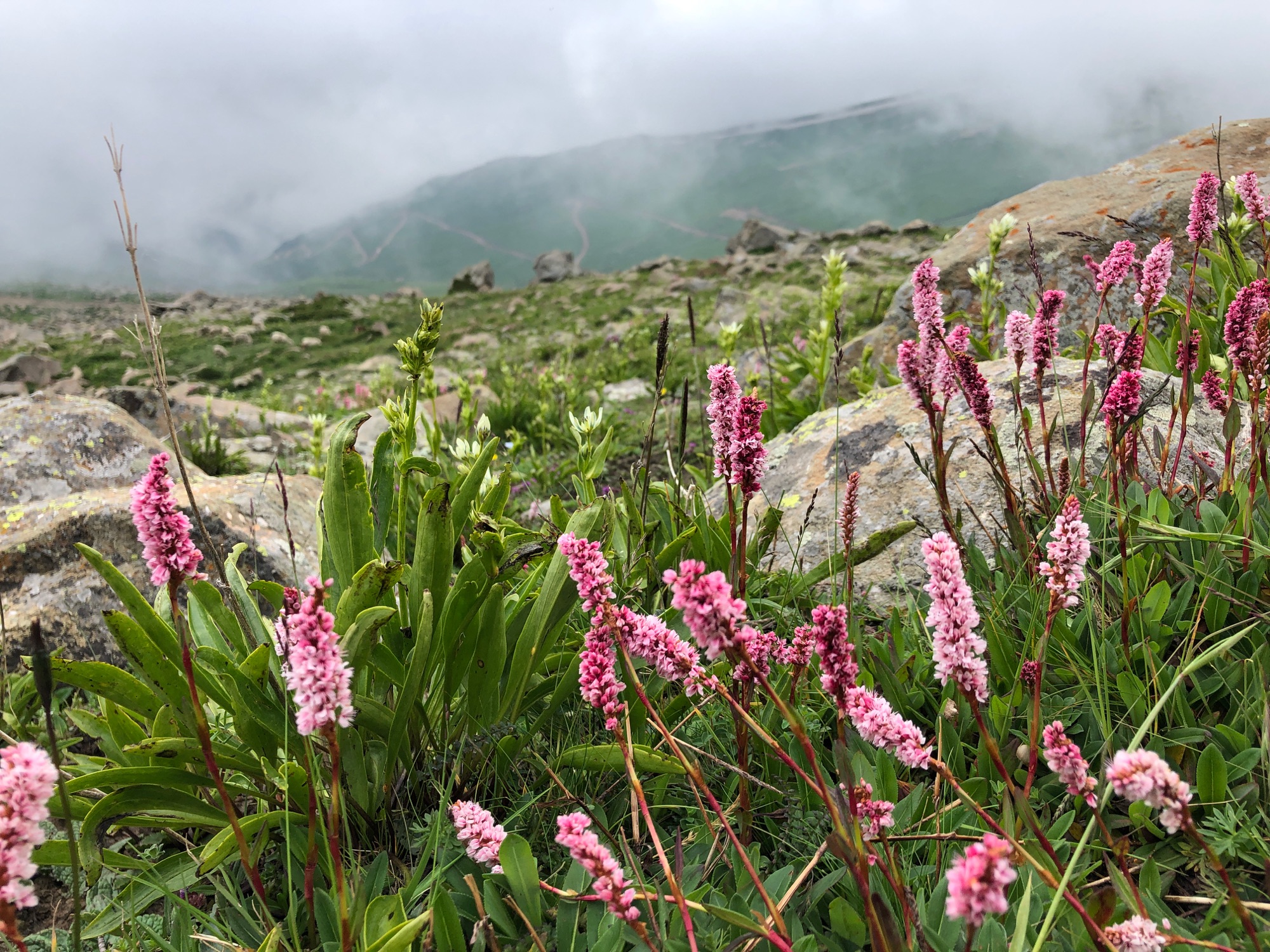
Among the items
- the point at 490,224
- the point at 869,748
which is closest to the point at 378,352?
the point at 869,748

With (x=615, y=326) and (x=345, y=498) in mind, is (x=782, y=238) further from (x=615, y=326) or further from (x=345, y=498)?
(x=345, y=498)

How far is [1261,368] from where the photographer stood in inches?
60.5

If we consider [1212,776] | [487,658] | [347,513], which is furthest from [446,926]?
[1212,776]

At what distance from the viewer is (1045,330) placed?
1.93 meters

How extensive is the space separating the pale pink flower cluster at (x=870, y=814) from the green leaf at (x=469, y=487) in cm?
123

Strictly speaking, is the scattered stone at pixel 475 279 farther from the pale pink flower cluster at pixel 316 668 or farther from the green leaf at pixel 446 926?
the pale pink flower cluster at pixel 316 668

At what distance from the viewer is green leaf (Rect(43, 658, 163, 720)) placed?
149cm

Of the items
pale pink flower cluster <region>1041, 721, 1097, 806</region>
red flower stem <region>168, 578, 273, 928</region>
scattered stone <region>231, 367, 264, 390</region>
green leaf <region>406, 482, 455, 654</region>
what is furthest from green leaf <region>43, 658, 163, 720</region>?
scattered stone <region>231, 367, 264, 390</region>

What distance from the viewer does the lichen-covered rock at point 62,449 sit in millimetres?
3936

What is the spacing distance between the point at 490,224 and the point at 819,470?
177 meters

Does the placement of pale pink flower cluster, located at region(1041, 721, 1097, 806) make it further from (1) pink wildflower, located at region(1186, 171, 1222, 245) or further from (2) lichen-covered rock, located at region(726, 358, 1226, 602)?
(1) pink wildflower, located at region(1186, 171, 1222, 245)

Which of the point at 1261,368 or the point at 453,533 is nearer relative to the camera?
the point at 1261,368

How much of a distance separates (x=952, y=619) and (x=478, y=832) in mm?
867

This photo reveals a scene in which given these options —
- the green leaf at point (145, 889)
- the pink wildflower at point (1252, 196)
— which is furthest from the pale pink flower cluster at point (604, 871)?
the pink wildflower at point (1252, 196)
